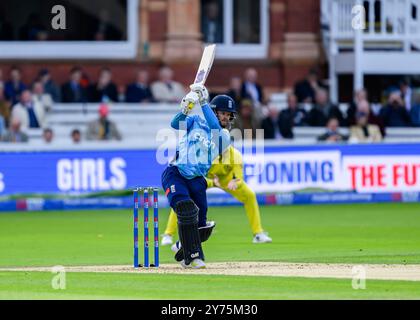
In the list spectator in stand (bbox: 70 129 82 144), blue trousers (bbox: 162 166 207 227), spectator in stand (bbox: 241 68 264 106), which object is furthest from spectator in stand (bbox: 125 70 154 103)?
blue trousers (bbox: 162 166 207 227)

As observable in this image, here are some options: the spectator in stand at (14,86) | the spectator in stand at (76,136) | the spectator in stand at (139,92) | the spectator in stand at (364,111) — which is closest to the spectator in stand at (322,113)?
the spectator in stand at (364,111)

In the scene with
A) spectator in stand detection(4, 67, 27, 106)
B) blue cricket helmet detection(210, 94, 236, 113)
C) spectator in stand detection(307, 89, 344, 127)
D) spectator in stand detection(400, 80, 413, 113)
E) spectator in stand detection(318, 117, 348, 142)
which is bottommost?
spectator in stand detection(318, 117, 348, 142)

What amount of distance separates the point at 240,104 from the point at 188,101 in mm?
13434

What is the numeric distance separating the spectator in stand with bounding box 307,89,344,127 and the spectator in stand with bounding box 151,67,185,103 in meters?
2.96

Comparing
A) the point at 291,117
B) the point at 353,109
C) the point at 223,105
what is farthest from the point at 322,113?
the point at 223,105

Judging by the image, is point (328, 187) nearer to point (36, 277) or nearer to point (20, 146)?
point (20, 146)

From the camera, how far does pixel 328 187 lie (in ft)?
82.7

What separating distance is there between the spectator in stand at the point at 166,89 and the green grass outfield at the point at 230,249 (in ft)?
Answer: 18.0

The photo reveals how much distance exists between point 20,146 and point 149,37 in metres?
7.11

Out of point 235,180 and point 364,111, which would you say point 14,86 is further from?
point 235,180

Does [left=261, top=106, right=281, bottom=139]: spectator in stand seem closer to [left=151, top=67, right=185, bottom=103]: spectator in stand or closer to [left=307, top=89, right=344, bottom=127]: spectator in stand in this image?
[left=307, top=89, right=344, bottom=127]: spectator in stand

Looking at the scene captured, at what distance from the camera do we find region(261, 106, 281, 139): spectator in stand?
88.3ft

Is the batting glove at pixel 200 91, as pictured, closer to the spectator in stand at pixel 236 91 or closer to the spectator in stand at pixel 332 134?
the spectator in stand at pixel 332 134

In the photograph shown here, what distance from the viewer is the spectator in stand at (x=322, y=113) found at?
28.4 m
